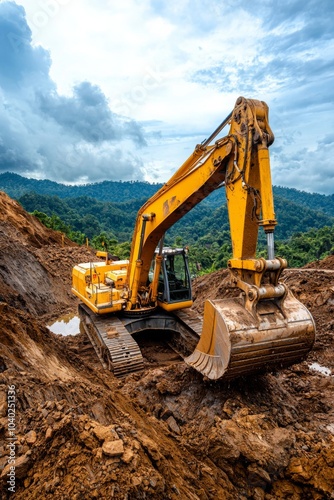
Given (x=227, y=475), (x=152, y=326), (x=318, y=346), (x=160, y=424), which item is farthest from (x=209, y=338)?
(x=318, y=346)

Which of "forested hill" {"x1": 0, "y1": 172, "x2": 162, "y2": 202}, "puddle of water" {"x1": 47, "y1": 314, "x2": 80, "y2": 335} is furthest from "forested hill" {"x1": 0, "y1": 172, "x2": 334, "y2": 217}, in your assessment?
"puddle of water" {"x1": 47, "y1": 314, "x2": 80, "y2": 335}

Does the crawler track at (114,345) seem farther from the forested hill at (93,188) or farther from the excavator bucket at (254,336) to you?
the forested hill at (93,188)

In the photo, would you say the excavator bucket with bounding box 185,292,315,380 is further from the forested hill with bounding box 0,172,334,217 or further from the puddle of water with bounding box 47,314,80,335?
the forested hill with bounding box 0,172,334,217

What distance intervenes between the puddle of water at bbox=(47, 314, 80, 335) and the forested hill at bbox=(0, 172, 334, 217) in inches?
4933

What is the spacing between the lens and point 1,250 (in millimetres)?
14258

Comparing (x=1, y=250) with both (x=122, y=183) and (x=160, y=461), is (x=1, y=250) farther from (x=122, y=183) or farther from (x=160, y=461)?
(x=122, y=183)

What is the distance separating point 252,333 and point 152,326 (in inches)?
173

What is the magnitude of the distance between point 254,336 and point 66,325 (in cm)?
886

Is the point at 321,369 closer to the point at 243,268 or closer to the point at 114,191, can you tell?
the point at 243,268

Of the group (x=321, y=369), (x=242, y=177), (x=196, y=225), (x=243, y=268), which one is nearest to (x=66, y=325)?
(x=321, y=369)

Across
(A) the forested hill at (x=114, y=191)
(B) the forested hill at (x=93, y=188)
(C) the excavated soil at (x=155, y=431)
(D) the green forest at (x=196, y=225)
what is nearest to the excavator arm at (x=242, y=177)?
(D) the green forest at (x=196, y=225)

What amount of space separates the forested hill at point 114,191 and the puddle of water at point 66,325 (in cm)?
12529

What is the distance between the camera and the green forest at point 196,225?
1240 inches

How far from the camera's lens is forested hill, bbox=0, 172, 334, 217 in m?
146
